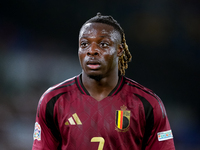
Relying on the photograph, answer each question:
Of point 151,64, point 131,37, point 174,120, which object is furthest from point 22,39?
point 174,120

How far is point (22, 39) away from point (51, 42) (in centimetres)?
44

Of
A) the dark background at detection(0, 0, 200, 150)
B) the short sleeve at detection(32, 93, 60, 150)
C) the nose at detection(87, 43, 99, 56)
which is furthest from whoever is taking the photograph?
the dark background at detection(0, 0, 200, 150)

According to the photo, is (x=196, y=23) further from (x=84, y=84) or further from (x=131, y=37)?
(x=84, y=84)

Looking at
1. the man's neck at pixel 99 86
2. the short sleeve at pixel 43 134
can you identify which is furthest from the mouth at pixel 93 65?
the short sleeve at pixel 43 134

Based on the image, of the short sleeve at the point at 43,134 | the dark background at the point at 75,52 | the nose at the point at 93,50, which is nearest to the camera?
the nose at the point at 93,50

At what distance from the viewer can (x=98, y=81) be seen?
82.0 inches

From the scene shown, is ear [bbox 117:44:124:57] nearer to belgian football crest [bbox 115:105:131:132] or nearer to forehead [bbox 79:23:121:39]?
forehead [bbox 79:23:121:39]

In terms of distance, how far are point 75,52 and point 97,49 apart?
8.21 ft

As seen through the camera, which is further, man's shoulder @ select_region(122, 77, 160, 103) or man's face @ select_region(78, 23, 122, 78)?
man's shoulder @ select_region(122, 77, 160, 103)

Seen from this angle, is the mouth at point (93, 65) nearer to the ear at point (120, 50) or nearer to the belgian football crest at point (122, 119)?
the ear at point (120, 50)

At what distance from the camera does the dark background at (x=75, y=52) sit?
164 inches

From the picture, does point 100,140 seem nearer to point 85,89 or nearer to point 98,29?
point 85,89

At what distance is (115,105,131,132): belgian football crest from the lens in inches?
79.4

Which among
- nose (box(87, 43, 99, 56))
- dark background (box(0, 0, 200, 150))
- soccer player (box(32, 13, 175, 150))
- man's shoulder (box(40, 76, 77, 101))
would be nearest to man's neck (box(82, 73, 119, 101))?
soccer player (box(32, 13, 175, 150))
